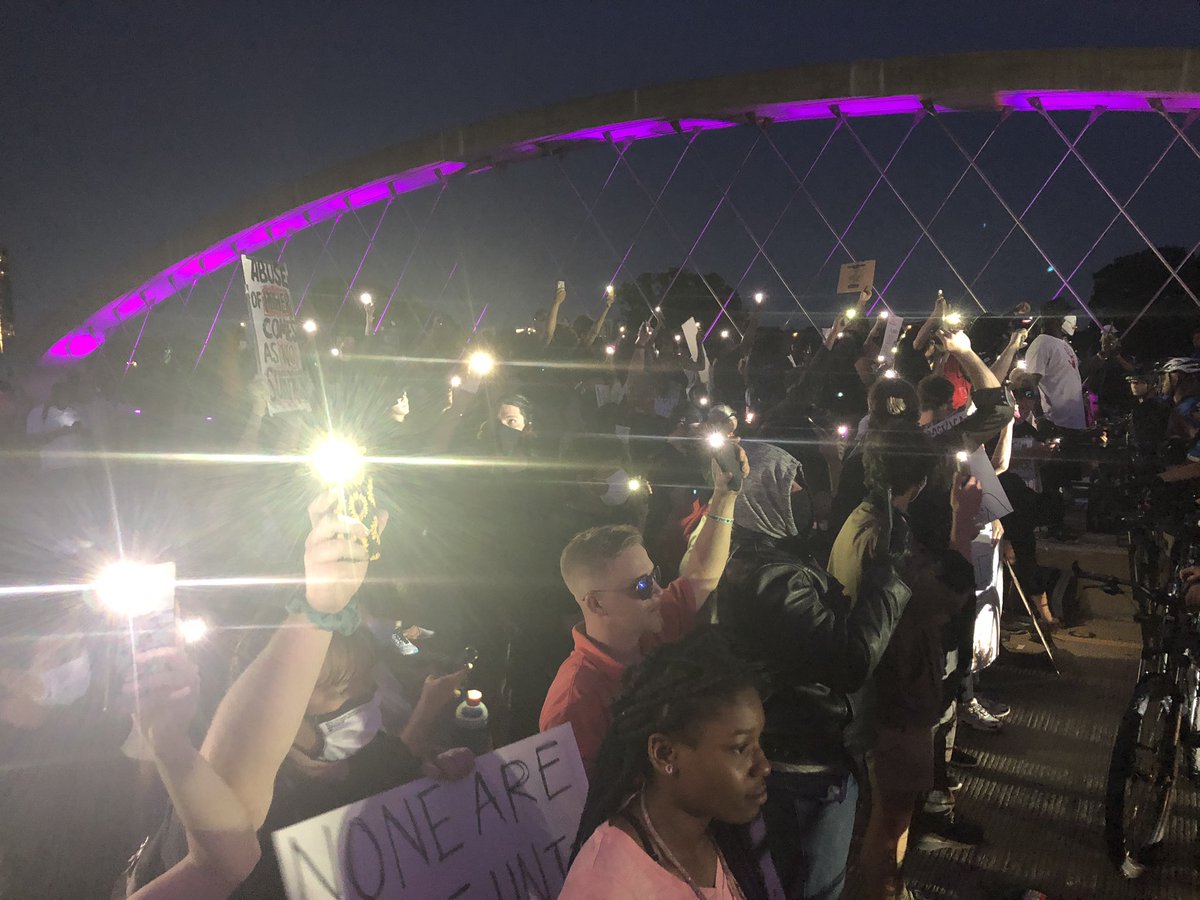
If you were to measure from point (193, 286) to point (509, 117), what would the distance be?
12467mm

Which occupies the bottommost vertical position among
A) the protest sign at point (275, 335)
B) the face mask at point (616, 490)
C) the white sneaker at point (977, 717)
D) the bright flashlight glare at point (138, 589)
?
the white sneaker at point (977, 717)

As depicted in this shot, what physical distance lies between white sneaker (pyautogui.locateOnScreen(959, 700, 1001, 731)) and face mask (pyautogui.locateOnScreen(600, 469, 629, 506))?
3552 mm

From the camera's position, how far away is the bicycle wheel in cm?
374

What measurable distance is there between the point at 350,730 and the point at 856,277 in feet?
29.4

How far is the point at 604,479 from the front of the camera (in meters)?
3.09

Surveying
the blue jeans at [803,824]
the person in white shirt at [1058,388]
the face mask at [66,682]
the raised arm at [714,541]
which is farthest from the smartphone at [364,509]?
the person in white shirt at [1058,388]

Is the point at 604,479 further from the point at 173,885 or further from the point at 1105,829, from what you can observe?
the point at 1105,829

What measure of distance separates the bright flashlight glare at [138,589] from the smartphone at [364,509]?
41 centimetres

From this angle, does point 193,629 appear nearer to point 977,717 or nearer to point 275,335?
point 275,335

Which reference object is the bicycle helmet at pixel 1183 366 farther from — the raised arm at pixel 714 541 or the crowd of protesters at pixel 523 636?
the raised arm at pixel 714 541

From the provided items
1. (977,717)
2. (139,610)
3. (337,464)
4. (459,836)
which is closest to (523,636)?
(459,836)

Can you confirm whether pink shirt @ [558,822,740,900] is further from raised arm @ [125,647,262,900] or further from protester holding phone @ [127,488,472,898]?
raised arm @ [125,647,262,900]

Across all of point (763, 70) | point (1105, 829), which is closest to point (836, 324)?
point (1105, 829)

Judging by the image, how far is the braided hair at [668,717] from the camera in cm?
190
